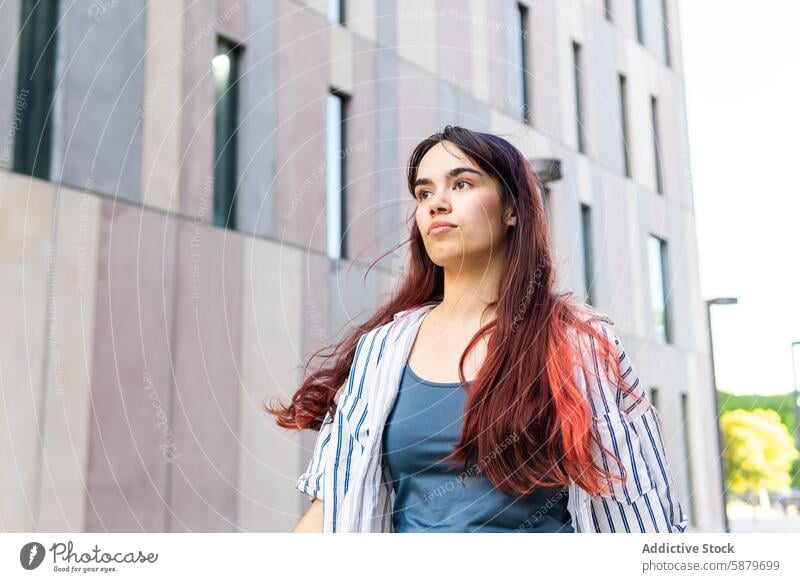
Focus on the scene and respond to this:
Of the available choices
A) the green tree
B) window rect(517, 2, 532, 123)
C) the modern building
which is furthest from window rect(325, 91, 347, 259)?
the green tree

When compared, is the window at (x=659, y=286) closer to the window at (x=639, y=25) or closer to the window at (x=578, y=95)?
the window at (x=578, y=95)

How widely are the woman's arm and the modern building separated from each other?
50 cm

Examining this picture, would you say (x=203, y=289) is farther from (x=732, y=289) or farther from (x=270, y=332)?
(x=732, y=289)

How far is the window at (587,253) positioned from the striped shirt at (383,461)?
552mm

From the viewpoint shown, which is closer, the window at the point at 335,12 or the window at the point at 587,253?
the window at the point at 587,253

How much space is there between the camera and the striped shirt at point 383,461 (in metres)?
0.69

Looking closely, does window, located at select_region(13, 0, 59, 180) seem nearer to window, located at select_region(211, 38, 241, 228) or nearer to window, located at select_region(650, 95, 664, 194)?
window, located at select_region(211, 38, 241, 228)

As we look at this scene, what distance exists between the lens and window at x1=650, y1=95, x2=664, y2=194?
1212 millimetres

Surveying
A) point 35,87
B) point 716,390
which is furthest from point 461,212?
point 35,87

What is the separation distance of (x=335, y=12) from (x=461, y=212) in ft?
2.43

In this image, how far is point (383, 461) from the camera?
0.72m

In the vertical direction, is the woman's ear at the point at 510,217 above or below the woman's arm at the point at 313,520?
above

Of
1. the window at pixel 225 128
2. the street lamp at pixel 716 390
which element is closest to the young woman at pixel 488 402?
the street lamp at pixel 716 390

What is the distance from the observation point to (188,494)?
→ 127 centimetres
